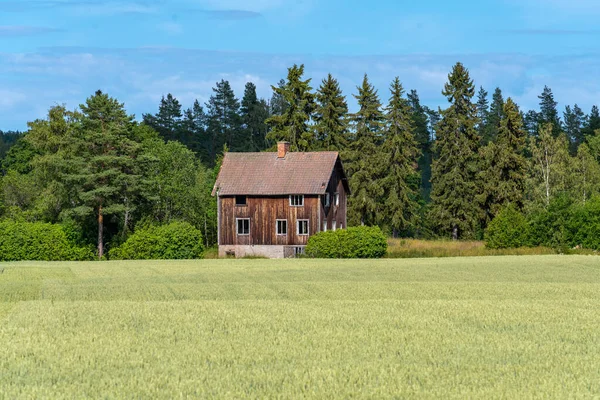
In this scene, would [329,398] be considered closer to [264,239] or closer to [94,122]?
[264,239]

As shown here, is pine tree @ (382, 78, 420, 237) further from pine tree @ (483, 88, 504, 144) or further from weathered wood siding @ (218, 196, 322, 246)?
pine tree @ (483, 88, 504, 144)

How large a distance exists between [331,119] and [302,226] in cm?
2117

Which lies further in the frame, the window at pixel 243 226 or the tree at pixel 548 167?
the tree at pixel 548 167

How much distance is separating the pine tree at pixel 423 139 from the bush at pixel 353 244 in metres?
81.6

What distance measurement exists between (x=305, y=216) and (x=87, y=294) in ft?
126

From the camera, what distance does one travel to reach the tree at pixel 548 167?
3127 inches

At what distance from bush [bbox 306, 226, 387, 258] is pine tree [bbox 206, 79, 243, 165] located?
291ft

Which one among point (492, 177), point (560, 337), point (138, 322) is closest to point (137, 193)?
point (492, 177)

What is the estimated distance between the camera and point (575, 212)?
62219 millimetres

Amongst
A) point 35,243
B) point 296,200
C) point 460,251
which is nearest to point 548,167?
point 460,251

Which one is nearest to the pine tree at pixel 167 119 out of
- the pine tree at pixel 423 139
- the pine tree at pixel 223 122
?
the pine tree at pixel 223 122

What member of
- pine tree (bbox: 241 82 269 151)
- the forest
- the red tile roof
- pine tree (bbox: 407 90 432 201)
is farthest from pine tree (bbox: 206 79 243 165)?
the red tile roof

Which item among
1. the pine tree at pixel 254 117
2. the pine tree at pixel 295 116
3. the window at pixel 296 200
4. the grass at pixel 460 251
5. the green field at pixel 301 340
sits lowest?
the green field at pixel 301 340

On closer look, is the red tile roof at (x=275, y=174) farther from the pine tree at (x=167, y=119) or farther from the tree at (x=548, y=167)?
the pine tree at (x=167, y=119)
